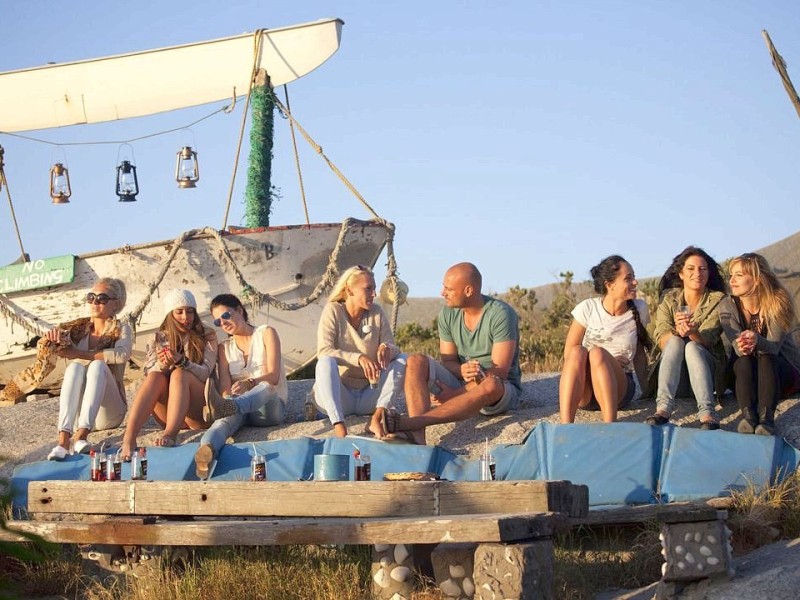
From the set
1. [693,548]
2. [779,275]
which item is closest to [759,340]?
[693,548]

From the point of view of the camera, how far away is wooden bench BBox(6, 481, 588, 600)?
415 cm

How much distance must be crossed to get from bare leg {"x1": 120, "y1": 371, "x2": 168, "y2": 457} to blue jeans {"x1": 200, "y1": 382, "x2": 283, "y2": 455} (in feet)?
1.39

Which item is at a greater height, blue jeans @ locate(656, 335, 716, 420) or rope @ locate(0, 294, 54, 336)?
rope @ locate(0, 294, 54, 336)

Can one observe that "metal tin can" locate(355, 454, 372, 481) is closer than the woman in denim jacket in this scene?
Yes

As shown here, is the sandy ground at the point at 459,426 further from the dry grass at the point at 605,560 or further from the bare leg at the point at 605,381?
the dry grass at the point at 605,560

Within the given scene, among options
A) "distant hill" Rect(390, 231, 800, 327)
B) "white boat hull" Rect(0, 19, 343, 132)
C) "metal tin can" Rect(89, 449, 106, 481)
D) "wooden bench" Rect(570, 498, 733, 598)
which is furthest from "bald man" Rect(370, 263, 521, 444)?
"white boat hull" Rect(0, 19, 343, 132)

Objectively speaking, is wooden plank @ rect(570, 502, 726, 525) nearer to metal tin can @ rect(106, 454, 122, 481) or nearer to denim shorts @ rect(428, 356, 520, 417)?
denim shorts @ rect(428, 356, 520, 417)

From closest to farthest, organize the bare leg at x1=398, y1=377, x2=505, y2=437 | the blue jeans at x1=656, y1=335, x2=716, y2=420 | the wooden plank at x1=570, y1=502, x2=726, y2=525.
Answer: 1. the wooden plank at x1=570, y1=502, x2=726, y2=525
2. the blue jeans at x1=656, y1=335, x2=716, y2=420
3. the bare leg at x1=398, y1=377, x2=505, y2=437

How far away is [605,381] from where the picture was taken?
21.1ft

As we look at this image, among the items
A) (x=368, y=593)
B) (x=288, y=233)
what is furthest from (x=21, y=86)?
(x=368, y=593)

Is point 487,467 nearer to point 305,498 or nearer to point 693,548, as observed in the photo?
point 305,498

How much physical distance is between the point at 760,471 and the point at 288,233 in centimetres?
703

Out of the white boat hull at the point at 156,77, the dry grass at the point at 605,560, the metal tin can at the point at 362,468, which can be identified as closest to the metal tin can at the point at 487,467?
→ the dry grass at the point at 605,560

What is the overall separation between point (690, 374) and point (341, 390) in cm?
223
